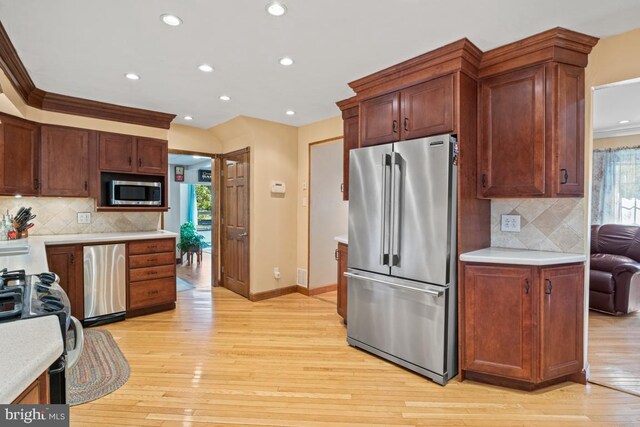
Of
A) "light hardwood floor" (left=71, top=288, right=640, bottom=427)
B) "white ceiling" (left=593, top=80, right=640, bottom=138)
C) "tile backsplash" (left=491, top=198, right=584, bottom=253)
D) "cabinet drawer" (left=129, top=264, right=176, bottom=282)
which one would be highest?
"white ceiling" (left=593, top=80, right=640, bottom=138)

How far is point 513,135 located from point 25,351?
9.33 feet

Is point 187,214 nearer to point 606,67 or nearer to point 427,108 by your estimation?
point 427,108

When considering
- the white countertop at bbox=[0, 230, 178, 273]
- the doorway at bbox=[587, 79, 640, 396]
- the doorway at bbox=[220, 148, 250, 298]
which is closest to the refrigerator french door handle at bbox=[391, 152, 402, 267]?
the doorway at bbox=[587, 79, 640, 396]

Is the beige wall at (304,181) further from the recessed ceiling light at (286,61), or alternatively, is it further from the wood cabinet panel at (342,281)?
the recessed ceiling light at (286,61)

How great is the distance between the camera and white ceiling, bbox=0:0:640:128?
199 cm

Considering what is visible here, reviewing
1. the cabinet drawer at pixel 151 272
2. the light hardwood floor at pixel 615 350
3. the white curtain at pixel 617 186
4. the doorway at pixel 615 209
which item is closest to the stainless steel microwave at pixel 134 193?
the cabinet drawer at pixel 151 272

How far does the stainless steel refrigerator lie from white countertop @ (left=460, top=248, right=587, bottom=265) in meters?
0.17

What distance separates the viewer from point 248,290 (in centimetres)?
457

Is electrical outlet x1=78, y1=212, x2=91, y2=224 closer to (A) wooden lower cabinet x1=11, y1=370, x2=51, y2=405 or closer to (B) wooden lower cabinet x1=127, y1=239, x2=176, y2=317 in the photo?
(B) wooden lower cabinet x1=127, y1=239, x2=176, y2=317

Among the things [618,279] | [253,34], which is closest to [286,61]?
[253,34]

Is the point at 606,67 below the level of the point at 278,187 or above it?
above

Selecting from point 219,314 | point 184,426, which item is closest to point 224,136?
point 219,314

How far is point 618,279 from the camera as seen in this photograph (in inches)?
144

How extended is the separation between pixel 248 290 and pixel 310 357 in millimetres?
1943
